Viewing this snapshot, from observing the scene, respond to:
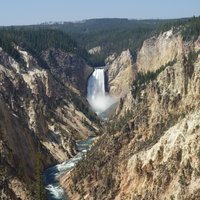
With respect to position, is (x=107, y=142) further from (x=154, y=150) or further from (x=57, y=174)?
(x=154, y=150)

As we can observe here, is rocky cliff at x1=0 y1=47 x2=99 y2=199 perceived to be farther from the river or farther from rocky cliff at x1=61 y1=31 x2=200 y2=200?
rocky cliff at x1=61 y1=31 x2=200 y2=200

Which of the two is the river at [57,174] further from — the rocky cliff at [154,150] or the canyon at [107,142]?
the rocky cliff at [154,150]

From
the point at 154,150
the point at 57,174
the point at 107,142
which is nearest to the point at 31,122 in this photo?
the point at 57,174

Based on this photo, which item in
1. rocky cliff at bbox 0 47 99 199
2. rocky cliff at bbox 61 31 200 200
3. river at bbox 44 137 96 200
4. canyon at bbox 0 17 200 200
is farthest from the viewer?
river at bbox 44 137 96 200

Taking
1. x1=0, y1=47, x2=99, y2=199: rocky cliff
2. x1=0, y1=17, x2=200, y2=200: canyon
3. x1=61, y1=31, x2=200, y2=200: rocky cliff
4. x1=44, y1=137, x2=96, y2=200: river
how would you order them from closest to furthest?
x1=61, y1=31, x2=200, y2=200: rocky cliff → x1=0, y1=17, x2=200, y2=200: canyon → x1=0, y1=47, x2=99, y2=199: rocky cliff → x1=44, y1=137, x2=96, y2=200: river

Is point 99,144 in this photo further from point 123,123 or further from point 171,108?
point 171,108

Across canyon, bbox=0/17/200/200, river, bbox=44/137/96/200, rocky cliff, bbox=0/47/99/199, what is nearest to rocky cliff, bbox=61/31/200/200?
canyon, bbox=0/17/200/200
